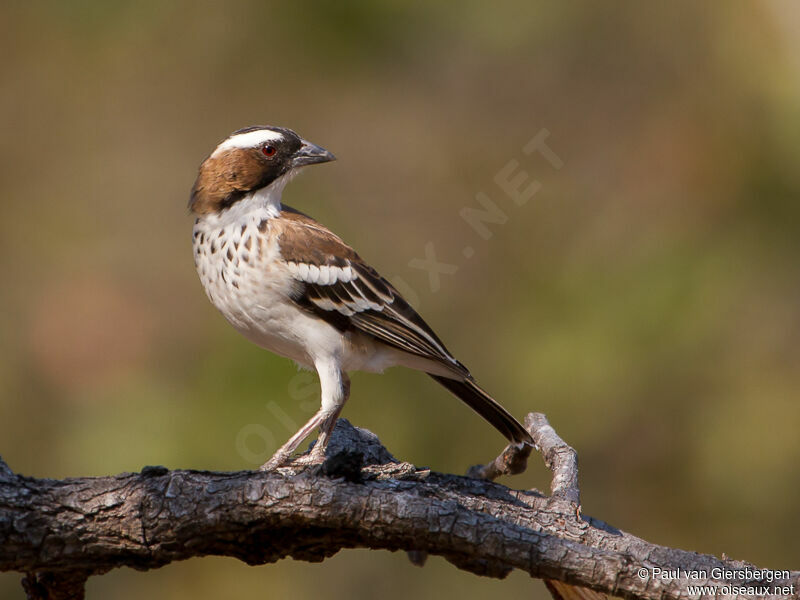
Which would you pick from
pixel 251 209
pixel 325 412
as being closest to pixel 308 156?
pixel 251 209

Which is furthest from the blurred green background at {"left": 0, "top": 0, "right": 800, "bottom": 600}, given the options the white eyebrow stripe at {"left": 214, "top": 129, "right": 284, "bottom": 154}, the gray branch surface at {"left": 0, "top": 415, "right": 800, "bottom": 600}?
the gray branch surface at {"left": 0, "top": 415, "right": 800, "bottom": 600}

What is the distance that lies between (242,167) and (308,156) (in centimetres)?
39

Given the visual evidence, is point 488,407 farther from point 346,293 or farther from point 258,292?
point 258,292

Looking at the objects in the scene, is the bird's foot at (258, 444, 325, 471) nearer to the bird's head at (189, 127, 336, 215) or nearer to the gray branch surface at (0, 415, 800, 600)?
the gray branch surface at (0, 415, 800, 600)

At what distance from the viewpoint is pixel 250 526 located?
3.40 meters

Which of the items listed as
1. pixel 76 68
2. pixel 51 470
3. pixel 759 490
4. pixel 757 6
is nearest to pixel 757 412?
pixel 759 490

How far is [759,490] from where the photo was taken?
19.6 ft

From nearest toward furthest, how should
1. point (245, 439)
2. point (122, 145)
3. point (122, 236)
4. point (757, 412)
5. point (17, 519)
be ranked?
point (17, 519) < point (245, 439) < point (757, 412) < point (122, 236) < point (122, 145)

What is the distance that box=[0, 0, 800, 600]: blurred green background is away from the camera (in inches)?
235

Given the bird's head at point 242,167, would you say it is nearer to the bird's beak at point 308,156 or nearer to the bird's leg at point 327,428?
the bird's beak at point 308,156

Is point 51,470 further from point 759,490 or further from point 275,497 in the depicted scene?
point 759,490

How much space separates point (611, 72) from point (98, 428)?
4331 millimetres

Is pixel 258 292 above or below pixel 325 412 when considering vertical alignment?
above

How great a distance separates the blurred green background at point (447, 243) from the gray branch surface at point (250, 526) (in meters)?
1.92
